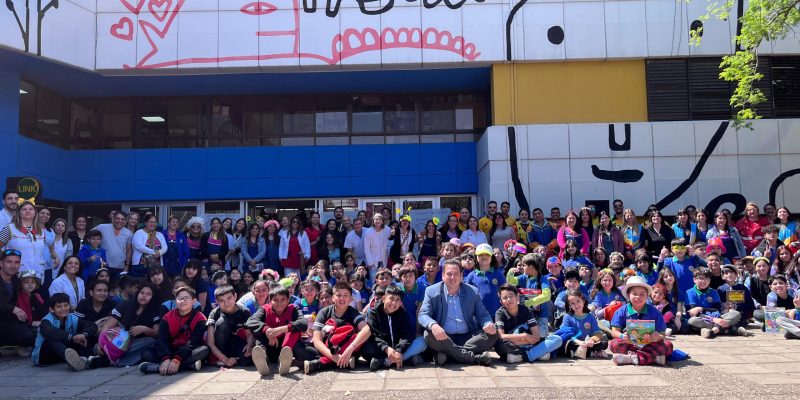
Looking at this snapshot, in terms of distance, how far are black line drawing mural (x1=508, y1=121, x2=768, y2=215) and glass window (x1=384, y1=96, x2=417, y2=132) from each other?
3387 mm

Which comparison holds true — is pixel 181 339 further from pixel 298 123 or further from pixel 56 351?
pixel 298 123

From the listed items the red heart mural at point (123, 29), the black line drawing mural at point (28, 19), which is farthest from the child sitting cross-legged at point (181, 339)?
the red heart mural at point (123, 29)

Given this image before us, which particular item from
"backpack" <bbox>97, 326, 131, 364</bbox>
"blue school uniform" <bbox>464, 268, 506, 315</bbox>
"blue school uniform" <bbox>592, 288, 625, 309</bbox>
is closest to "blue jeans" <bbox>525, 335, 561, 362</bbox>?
"blue school uniform" <bbox>464, 268, 506, 315</bbox>

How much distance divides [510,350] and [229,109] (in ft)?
40.8

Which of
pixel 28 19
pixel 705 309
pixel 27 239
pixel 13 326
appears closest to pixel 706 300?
pixel 705 309

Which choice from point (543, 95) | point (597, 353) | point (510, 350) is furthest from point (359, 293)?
point (543, 95)

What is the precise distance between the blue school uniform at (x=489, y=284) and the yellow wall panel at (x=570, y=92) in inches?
278

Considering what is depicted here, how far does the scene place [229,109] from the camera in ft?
55.2

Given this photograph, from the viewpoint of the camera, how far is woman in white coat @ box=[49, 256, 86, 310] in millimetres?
8766

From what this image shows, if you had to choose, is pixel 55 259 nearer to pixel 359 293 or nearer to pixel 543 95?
pixel 359 293

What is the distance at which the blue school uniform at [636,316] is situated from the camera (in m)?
7.11

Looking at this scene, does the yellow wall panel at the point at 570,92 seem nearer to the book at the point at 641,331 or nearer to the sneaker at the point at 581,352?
the sneaker at the point at 581,352

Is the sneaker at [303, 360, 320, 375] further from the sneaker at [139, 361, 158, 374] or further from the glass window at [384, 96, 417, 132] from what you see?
the glass window at [384, 96, 417, 132]

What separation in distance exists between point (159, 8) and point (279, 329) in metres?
10.9
